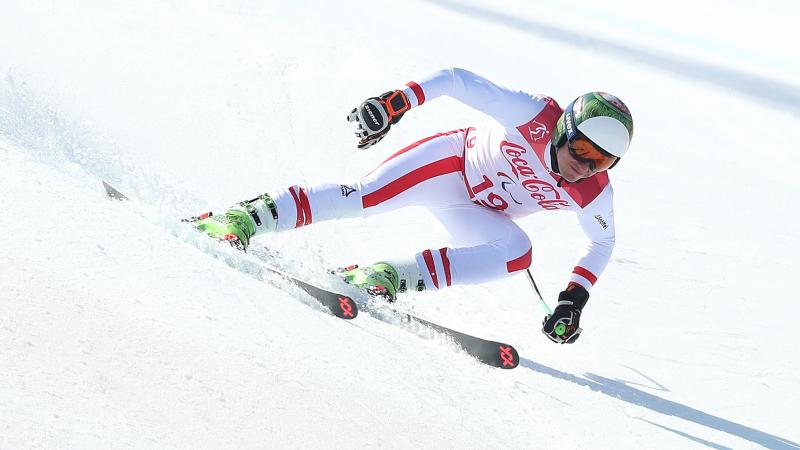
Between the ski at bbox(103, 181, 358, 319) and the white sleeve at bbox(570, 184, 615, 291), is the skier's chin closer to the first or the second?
the white sleeve at bbox(570, 184, 615, 291)

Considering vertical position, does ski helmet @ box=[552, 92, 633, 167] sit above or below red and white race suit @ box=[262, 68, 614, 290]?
above

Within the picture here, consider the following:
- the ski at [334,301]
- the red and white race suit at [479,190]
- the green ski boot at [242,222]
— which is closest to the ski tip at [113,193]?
the green ski boot at [242,222]

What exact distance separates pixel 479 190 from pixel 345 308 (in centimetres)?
125

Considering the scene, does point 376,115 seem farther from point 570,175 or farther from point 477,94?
point 570,175

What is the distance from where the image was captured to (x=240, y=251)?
3.22 meters

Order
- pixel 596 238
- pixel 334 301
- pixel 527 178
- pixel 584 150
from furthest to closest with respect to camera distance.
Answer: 1. pixel 596 238
2. pixel 527 178
3. pixel 584 150
4. pixel 334 301

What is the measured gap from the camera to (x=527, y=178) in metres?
3.82

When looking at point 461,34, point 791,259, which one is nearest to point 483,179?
point 791,259

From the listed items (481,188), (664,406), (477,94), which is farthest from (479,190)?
(664,406)

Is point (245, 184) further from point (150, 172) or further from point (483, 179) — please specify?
point (483, 179)

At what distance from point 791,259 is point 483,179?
4076 millimetres

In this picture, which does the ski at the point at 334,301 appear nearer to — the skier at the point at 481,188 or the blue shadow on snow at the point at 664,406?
the skier at the point at 481,188

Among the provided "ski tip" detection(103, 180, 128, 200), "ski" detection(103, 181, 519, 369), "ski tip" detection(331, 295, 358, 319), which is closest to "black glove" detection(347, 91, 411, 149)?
"ski" detection(103, 181, 519, 369)

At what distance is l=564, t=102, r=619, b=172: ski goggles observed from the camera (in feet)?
11.5
